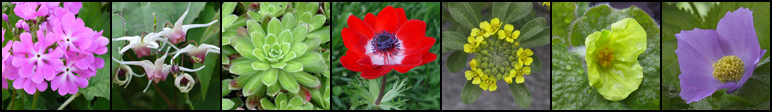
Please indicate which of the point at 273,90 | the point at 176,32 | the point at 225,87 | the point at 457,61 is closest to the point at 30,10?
the point at 176,32

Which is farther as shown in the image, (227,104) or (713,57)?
(227,104)

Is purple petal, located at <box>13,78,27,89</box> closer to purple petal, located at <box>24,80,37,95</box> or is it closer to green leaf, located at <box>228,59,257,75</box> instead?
purple petal, located at <box>24,80,37,95</box>

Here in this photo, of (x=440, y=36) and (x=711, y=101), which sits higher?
(x=440, y=36)

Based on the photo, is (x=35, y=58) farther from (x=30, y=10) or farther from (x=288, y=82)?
(x=288, y=82)

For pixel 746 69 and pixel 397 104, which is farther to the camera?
pixel 397 104

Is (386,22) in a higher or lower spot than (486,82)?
higher

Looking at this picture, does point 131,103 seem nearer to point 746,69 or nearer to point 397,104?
point 397,104

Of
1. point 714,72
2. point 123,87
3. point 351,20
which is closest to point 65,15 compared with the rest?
point 123,87
